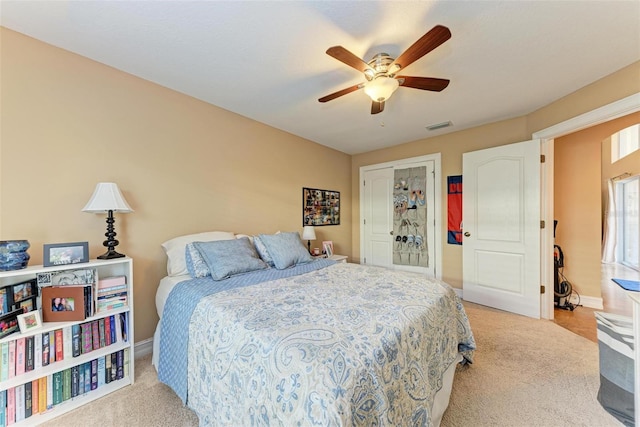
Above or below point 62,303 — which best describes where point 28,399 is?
below

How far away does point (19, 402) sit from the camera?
140 centimetres

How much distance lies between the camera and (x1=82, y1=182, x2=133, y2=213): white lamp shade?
1697 millimetres

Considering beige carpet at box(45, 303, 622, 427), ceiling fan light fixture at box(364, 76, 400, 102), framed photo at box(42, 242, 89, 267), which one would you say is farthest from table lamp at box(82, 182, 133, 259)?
ceiling fan light fixture at box(364, 76, 400, 102)

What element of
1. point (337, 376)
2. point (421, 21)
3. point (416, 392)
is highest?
point (421, 21)

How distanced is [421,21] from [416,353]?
195 cm

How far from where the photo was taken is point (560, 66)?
6.47ft

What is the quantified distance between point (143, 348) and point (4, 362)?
35.0 inches

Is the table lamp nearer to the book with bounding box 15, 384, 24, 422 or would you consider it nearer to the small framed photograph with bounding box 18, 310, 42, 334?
the small framed photograph with bounding box 18, 310, 42, 334

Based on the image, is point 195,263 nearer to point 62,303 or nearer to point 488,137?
point 62,303

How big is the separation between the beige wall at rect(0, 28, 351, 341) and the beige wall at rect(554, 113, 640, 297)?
391cm

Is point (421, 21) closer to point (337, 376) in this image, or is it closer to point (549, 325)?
point (337, 376)

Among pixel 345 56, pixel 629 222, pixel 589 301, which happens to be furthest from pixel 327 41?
pixel 629 222

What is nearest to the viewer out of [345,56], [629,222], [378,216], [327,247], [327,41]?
[345,56]

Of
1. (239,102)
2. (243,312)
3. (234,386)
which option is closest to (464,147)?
(239,102)
